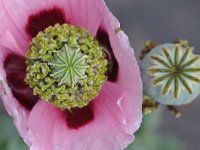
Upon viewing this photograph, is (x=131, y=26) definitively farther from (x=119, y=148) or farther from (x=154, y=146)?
(x=119, y=148)

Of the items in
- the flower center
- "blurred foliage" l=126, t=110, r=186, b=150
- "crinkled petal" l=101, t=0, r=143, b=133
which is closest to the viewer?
"crinkled petal" l=101, t=0, r=143, b=133

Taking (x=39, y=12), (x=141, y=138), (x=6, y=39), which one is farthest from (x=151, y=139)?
(x=6, y=39)

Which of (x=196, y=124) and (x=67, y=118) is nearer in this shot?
(x=67, y=118)

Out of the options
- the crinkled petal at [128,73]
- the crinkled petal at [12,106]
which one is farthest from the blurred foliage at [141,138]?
the crinkled petal at [12,106]

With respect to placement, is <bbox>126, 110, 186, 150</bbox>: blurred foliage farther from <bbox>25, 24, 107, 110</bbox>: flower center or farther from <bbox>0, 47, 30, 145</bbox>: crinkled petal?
<bbox>0, 47, 30, 145</bbox>: crinkled petal

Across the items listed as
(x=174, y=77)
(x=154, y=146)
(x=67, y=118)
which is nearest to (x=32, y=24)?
(x=67, y=118)

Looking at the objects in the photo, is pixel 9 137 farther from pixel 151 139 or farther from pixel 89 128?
pixel 89 128

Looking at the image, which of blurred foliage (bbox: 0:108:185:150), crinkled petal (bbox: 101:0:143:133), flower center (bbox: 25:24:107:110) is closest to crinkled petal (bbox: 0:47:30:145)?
flower center (bbox: 25:24:107:110)
